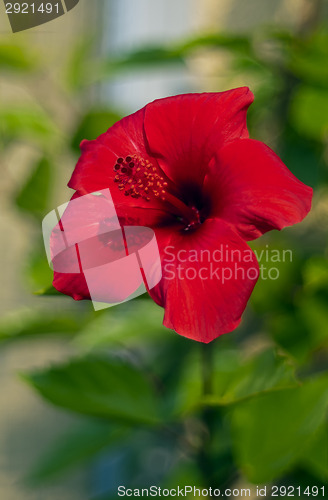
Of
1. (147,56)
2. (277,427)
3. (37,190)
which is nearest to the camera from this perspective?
(277,427)

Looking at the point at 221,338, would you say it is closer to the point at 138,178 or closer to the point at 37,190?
the point at 37,190

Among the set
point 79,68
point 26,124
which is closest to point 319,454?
point 26,124

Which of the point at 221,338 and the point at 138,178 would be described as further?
the point at 221,338

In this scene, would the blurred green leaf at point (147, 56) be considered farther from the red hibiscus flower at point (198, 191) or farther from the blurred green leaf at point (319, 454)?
the blurred green leaf at point (319, 454)

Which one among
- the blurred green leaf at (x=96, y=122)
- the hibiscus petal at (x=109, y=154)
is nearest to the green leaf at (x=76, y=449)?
the blurred green leaf at (x=96, y=122)

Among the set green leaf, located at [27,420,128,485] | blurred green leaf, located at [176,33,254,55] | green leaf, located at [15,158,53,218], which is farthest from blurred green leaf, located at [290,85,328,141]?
green leaf, located at [27,420,128,485]

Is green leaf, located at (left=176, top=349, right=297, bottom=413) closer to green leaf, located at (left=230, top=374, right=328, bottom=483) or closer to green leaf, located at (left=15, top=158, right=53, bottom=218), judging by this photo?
green leaf, located at (left=230, top=374, right=328, bottom=483)

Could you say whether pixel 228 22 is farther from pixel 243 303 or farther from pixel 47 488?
pixel 47 488
